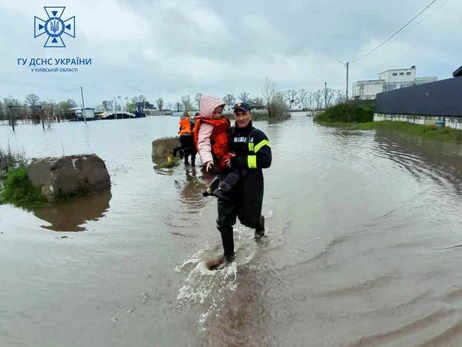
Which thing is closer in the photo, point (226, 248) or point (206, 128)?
point (206, 128)

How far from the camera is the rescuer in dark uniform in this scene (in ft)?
11.8

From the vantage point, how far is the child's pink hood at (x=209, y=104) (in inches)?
140

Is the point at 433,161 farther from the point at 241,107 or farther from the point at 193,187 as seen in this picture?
the point at 241,107

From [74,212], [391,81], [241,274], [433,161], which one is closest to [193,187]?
[74,212]

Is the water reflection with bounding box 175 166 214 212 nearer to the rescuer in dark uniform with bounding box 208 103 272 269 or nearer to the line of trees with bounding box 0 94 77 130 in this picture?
the rescuer in dark uniform with bounding box 208 103 272 269

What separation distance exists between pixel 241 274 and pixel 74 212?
390 cm

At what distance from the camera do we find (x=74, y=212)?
6090mm

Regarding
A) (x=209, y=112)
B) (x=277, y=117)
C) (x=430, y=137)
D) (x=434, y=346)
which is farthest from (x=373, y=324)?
(x=277, y=117)

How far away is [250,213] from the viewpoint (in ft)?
12.4

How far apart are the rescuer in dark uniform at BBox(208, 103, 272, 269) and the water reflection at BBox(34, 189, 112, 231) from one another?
8.93ft

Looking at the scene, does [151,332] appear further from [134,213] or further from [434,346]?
[134,213]

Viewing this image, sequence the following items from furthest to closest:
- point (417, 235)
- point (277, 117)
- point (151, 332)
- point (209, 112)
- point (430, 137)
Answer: point (277, 117) < point (430, 137) < point (417, 235) < point (209, 112) < point (151, 332)

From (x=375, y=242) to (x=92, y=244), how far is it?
12.5ft

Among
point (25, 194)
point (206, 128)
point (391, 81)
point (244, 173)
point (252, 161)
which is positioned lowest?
point (25, 194)
